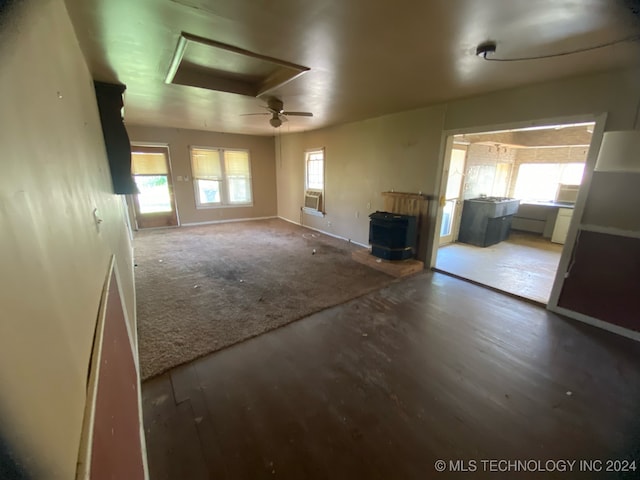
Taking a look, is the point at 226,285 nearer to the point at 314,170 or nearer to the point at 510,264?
the point at 314,170

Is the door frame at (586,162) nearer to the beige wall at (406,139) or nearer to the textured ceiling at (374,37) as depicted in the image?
the beige wall at (406,139)

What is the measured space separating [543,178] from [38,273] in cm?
888

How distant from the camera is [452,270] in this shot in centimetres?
417

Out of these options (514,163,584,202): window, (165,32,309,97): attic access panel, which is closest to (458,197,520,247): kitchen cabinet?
(514,163,584,202): window

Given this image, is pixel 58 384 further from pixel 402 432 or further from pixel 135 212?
pixel 135 212

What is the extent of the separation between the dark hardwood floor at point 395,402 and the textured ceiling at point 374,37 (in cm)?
240

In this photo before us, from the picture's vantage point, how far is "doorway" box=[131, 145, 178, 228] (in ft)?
20.3

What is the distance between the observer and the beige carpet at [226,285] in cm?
247

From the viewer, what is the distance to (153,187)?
6410 mm

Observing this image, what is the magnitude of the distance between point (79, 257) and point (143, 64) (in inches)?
94.7

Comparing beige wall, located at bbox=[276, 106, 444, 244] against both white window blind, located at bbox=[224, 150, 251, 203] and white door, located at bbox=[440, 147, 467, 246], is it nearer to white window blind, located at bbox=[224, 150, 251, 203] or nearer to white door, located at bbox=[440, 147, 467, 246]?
white window blind, located at bbox=[224, 150, 251, 203]

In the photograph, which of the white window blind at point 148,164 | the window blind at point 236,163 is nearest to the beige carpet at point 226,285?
the white window blind at point 148,164

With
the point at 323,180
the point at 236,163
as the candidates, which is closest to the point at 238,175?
the point at 236,163

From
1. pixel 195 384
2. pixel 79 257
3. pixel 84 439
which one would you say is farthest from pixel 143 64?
pixel 84 439
